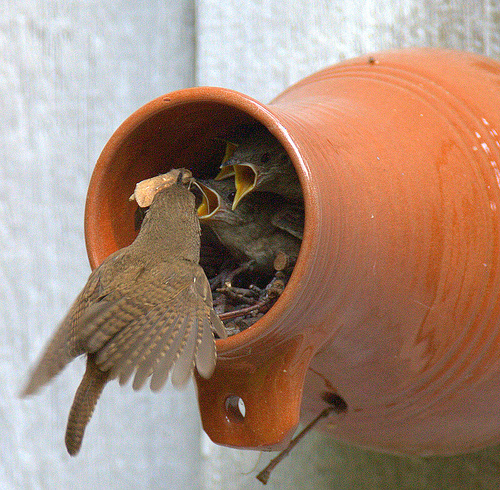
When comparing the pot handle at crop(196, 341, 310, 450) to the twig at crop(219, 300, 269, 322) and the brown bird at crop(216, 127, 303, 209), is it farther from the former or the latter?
the brown bird at crop(216, 127, 303, 209)

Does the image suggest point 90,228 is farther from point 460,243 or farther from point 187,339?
point 460,243

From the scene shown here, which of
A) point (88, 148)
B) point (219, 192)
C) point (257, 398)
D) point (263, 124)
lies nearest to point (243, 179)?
point (219, 192)

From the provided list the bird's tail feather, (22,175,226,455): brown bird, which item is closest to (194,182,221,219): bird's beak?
(22,175,226,455): brown bird

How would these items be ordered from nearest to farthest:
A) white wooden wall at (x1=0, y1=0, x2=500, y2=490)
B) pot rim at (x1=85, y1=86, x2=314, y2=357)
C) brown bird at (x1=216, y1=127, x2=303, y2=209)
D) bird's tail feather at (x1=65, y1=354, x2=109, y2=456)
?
pot rim at (x1=85, y1=86, x2=314, y2=357), bird's tail feather at (x1=65, y1=354, x2=109, y2=456), brown bird at (x1=216, y1=127, x2=303, y2=209), white wooden wall at (x1=0, y1=0, x2=500, y2=490)

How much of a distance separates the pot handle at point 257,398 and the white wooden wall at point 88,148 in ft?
2.66

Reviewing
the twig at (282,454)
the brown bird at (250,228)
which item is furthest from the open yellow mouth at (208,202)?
the twig at (282,454)

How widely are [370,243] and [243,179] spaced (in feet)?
0.99

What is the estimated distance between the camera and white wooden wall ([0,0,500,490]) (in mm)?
1700

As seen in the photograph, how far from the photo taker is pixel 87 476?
72.4 inches

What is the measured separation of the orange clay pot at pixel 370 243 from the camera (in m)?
0.88

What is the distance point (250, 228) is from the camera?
3.78 ft

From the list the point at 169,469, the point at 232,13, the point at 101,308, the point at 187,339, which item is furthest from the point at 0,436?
the point at 232,13

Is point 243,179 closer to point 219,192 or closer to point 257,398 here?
point 219,192

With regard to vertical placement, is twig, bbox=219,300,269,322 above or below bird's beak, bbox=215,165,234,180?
below
